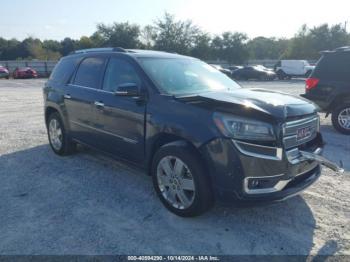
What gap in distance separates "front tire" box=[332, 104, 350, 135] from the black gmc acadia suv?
13.2 feet

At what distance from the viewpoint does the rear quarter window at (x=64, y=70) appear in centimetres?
575

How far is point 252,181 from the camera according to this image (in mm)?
3338

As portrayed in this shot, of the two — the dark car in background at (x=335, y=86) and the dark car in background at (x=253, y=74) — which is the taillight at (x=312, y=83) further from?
the dark car in background at (x=253, y=74)

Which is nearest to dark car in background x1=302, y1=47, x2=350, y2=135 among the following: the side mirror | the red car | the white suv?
the side mirror

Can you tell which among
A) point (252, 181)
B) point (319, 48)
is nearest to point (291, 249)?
point (252, 181)

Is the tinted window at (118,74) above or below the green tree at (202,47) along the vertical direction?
below

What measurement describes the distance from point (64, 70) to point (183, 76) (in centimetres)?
249

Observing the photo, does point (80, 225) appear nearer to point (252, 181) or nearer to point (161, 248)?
point (161, 248)

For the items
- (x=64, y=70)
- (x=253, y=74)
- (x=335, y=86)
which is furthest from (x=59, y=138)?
(x=253, y=74)

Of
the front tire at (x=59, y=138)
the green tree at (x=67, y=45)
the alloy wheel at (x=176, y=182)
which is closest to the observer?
the alloy wheel at (x=176, y=182)

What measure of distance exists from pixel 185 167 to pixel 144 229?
2.54 feet

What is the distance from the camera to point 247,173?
129 inches

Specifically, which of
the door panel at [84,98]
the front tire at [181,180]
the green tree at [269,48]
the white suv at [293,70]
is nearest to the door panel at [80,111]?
the door panel at [84,98]

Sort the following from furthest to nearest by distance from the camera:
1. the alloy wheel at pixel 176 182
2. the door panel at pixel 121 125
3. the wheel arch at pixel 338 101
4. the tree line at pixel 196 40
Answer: the tree line at pixel 196 40, the wheel arch at pixel 338 101, the door panel at pixel 121 125, the alloy wheel at pixel 176 182
